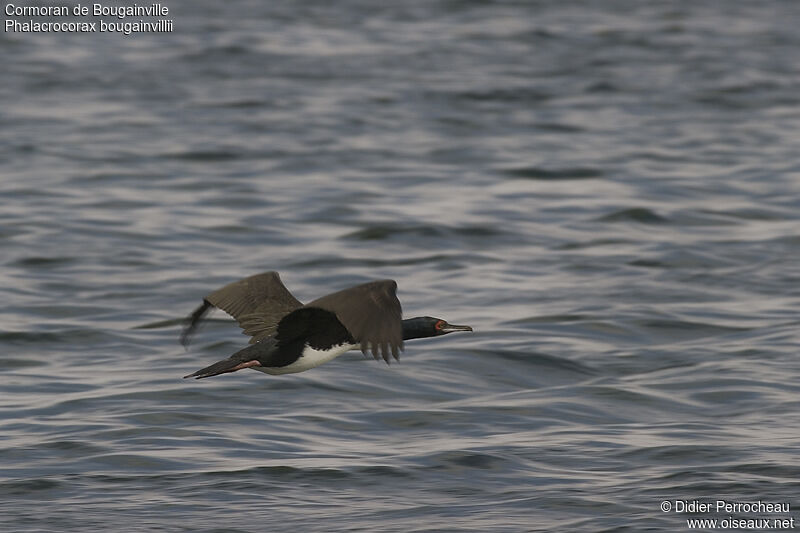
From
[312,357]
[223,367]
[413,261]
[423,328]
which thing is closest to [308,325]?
[312,357]

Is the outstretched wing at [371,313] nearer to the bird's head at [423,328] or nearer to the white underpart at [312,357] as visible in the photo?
the white underpart at [312,357]

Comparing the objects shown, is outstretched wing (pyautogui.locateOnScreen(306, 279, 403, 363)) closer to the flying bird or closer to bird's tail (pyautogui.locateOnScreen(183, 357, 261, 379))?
the flying bird

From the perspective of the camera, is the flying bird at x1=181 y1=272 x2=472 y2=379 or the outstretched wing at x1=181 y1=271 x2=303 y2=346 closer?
the flying bird at x1=181 y1=272 x2=472 y2=379

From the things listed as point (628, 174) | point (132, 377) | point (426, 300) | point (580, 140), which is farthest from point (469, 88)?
point (132, 377)

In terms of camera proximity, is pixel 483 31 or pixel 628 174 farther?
pixel 483 31

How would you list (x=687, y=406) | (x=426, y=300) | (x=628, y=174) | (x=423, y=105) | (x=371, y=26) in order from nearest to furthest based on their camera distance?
(x=687, y=406) → (x=426, y=300) → (x=628, y=174) → (x=423, y=105) → (x=371, y=26)

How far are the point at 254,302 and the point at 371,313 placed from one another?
170cm

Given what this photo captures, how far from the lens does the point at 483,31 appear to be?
30844 millimetres

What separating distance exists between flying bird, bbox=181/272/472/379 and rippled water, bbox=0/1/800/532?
79 centimetres

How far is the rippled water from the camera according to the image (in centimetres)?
940

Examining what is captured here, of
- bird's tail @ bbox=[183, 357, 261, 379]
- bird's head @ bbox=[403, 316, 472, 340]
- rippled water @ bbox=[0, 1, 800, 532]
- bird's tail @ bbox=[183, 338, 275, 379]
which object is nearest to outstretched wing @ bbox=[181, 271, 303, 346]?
bird's tail @ bbox=[183, 338, 275, 379]

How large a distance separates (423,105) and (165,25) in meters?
8.38

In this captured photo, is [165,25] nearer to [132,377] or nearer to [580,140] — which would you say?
[580,140]

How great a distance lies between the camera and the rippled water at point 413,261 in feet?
30.8
